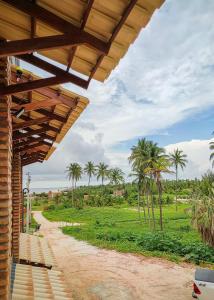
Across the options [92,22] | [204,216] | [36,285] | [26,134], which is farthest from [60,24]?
[204,216]

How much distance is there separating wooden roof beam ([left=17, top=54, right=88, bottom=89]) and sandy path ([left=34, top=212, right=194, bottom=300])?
1094 cm

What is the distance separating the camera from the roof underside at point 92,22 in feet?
7.84

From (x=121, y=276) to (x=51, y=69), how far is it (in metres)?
14.5

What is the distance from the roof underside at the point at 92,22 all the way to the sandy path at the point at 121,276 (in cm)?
1146

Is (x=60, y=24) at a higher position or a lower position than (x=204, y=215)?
higher

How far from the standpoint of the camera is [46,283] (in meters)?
6.32

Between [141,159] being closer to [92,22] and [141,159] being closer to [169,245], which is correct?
[169,245]

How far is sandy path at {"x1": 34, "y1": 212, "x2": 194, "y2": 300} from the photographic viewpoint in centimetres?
1324

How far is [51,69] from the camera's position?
376 cm

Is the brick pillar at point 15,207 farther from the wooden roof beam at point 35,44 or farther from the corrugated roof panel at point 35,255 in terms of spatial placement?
the wooden roof beam at point 35,44

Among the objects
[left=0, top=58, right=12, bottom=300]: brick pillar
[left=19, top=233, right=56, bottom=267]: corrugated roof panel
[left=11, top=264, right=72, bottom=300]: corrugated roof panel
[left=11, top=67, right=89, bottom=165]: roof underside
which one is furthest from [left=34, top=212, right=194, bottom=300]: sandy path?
[left=0, top=58, right=12, bottom=300]: brick pillar

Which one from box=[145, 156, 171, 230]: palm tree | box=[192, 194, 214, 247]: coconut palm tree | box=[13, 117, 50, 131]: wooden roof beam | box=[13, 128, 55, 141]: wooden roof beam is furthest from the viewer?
box=[145, 156, 171, 230]: palm tree

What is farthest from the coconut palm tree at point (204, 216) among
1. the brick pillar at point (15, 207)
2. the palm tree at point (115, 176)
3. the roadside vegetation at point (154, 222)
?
the palm tree at point (115, 176)

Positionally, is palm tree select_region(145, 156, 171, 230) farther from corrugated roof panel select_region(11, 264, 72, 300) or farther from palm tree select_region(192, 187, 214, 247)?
corrugated roof panel select_region(11, 264, 72, 300)
